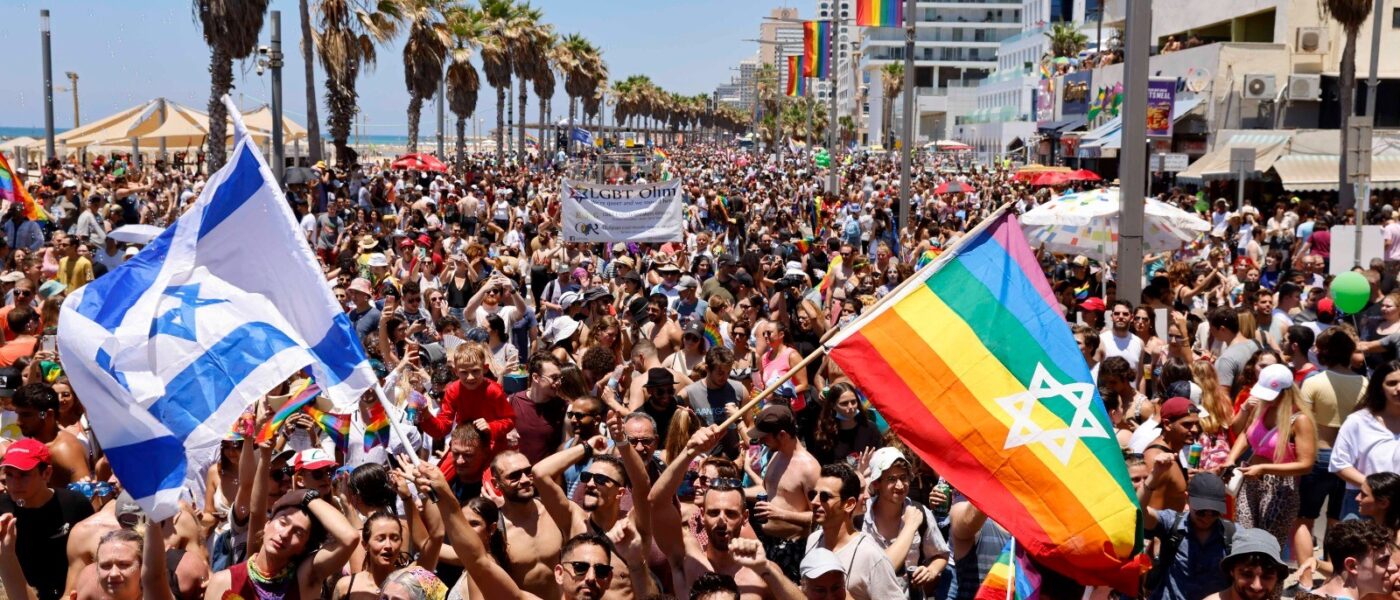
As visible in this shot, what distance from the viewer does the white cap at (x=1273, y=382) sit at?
6.84m

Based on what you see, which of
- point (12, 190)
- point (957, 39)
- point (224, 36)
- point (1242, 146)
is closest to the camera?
point (12, 190)

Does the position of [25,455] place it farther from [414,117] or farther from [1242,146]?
[414,117]

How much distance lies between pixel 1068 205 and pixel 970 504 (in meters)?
8.58

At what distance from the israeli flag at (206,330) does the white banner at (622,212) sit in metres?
10.6

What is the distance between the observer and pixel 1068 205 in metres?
13.8

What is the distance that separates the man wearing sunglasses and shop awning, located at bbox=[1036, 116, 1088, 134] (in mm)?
45002

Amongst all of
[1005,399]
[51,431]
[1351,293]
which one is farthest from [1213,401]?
[51,431]

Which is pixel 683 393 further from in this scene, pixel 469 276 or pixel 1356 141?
pixel 1356 141

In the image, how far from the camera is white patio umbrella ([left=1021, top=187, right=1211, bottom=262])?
13.4 meters

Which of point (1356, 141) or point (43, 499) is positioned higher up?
point (1356, 141)

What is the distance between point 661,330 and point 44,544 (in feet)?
17.4

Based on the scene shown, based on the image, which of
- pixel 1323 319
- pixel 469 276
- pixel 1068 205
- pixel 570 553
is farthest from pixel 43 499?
pixel 1068 205

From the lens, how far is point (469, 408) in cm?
787

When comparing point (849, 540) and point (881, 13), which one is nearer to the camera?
point (849, 540)
